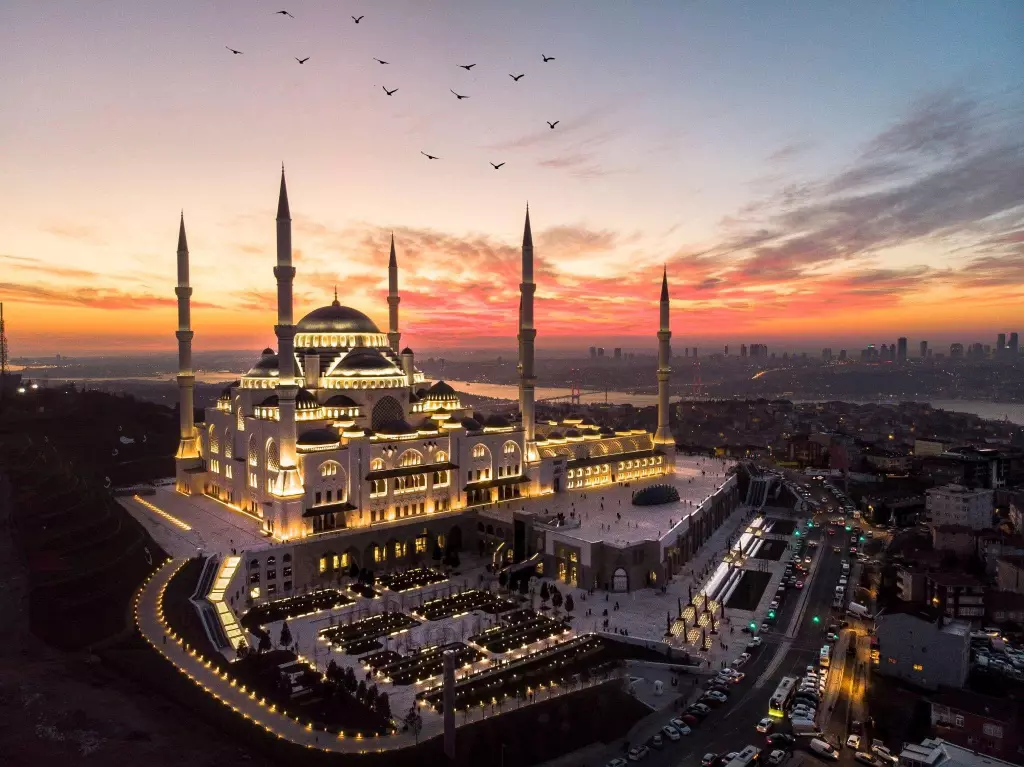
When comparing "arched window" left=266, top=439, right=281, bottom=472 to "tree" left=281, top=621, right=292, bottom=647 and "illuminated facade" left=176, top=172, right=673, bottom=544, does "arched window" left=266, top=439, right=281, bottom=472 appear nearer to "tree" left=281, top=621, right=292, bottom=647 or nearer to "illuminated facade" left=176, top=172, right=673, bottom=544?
"illuminated facade" left=176, top=172, right=673, bottom=544

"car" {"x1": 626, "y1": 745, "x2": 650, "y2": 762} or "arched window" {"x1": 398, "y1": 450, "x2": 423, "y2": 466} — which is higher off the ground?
"arched window" {"x1": 398, "y1": 450, "x2": 423, "y2": 466}

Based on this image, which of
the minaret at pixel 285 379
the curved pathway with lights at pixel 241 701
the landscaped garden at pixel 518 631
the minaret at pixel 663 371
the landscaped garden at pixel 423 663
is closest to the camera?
the curved pathway with lights at pixel 241 701

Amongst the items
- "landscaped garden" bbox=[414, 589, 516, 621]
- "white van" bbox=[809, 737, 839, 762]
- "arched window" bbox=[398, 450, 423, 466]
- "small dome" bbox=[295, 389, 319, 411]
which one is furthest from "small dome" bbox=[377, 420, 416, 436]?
"white van" bbox=[809, 737, 839, 762]

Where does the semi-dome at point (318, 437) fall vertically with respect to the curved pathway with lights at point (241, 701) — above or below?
above

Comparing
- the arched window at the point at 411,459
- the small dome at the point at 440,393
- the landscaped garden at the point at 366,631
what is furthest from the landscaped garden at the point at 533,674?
the small dome at the point at 440,393

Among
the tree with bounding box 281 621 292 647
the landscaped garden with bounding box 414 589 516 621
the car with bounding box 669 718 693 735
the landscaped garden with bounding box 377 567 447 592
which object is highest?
the tree with bounding box 281 621 292 647

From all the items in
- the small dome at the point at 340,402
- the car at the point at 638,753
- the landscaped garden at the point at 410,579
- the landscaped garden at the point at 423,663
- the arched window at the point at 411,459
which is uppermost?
the small dome at the point at 340,402

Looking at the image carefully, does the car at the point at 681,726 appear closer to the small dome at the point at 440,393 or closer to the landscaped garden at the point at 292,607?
the landscaped garden at the point at 292,607

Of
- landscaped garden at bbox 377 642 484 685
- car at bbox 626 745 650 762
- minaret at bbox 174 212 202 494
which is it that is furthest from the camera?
minaret at bbox 174 212 202 494

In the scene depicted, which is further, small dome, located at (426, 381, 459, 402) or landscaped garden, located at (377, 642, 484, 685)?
small dome, located at (426, 381, 459, 402)
